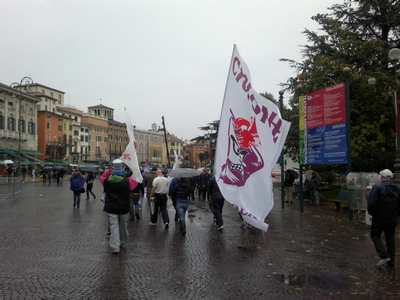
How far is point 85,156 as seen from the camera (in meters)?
130

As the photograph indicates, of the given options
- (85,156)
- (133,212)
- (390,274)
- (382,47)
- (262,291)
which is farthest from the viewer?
(85,156)

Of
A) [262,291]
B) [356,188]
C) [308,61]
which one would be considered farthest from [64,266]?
[308,61]

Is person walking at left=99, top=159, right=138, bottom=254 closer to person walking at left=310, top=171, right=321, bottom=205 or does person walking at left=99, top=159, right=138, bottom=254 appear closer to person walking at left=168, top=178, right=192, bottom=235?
person walking at left=168, top=178, right=192, bottom=235

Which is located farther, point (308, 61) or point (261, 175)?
point (308, 61)

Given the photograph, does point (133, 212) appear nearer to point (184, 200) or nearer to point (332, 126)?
point (184, 200)

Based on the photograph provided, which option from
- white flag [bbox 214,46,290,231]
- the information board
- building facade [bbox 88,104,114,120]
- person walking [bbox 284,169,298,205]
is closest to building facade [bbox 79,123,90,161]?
building facade [bbox 88,104,114,120]

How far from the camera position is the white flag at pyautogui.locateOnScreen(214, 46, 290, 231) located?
30.2 feet

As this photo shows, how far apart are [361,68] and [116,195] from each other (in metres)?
20.4

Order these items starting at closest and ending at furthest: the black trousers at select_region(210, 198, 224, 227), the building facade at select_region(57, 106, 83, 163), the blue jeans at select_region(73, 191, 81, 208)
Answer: the black trousers at select_region(210, 198, 224, 227)
the blue jeans at select_region(73, 191, 81, 208)
the building facade at select_region(57, 106, 83, 163)

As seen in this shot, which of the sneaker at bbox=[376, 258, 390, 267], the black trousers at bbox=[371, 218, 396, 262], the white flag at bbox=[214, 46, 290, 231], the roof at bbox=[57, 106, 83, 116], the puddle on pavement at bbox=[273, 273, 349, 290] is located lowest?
the puddle on pavement at bbox=[273, 273, 349, 290]

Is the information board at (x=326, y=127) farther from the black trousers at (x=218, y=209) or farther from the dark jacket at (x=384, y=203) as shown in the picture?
the dark jacket at (x=384, y=203)

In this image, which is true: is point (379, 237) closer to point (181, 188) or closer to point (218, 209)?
point (218, 209)

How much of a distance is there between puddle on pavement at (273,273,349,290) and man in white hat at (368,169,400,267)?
1157 mm

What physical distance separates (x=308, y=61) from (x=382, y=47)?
12.7ft
